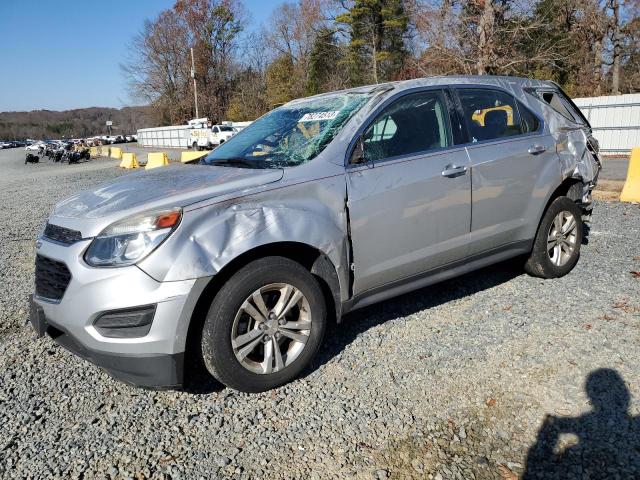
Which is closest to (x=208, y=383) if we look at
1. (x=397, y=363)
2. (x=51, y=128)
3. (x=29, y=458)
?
(x=29, y=458)

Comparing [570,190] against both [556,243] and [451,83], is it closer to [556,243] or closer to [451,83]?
[556,243]

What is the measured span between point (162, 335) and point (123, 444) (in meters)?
0.61

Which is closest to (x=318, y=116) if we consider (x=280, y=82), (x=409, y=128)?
(x=409, y=128)

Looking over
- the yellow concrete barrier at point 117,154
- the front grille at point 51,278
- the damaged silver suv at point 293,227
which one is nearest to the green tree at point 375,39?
the yellow concrete barrier at point 117,154

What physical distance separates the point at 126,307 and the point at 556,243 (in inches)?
150

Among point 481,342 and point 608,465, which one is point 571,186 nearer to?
point 481,342

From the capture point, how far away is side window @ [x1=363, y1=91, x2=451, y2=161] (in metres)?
3.43

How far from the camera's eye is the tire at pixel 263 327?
276 centimetres

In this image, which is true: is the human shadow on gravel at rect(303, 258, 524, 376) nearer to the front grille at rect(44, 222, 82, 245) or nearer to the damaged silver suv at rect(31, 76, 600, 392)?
the damaged silver suv at rect(31, 76, 600, 392)

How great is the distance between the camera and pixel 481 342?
355 cm

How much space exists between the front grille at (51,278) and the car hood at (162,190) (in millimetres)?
297

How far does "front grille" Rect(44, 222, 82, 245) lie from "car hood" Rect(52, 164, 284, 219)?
0.29 ft

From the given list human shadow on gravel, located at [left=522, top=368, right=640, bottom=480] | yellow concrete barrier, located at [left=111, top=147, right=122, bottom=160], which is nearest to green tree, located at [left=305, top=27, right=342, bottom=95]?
yellow concrete barrier, located at [left=111, top=147, right=122, bottom=160]

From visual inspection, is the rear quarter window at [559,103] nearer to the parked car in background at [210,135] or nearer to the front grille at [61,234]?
the front grille at [61,234]
